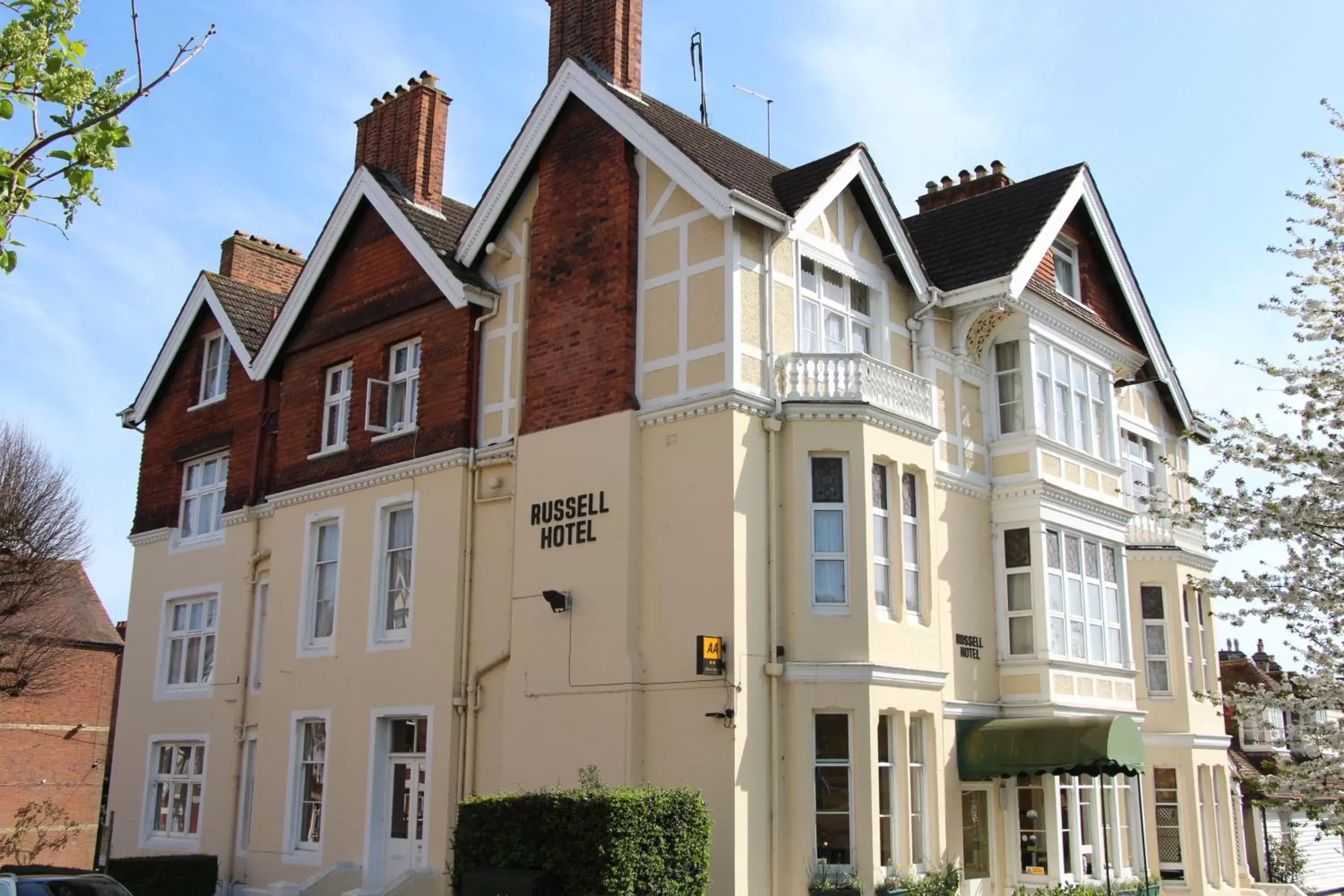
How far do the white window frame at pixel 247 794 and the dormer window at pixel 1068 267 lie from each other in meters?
17.4

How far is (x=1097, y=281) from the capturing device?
82.4 ft

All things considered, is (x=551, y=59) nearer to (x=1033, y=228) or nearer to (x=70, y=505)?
(x=1033, y=228)

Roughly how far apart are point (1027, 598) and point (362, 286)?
43.1ft

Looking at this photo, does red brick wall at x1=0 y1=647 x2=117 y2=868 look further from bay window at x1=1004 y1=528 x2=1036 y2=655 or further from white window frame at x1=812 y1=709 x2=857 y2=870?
bay window at x1=1004 y1=528 x2=1036 y2=655

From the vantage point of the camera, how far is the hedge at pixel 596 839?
14211mm

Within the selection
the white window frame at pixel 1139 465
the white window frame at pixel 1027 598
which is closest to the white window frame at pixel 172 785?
A: the white window frame at pixel 1027 598

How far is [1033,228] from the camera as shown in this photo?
71.6 ft

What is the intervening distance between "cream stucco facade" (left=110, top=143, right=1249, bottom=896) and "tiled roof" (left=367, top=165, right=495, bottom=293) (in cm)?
53

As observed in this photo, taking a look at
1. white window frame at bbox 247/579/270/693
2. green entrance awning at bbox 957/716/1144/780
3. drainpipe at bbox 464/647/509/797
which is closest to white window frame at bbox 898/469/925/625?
green entrance awning at bbox 957/716/1144/780

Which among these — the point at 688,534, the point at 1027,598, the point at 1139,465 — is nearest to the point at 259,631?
the point at 688,534

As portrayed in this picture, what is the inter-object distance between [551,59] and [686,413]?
734 cm

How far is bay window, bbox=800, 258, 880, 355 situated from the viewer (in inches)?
762

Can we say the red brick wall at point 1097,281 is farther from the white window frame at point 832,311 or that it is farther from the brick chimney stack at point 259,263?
the brick chimney stack at point 259,263

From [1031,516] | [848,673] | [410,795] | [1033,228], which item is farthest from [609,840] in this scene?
[1033,228]
